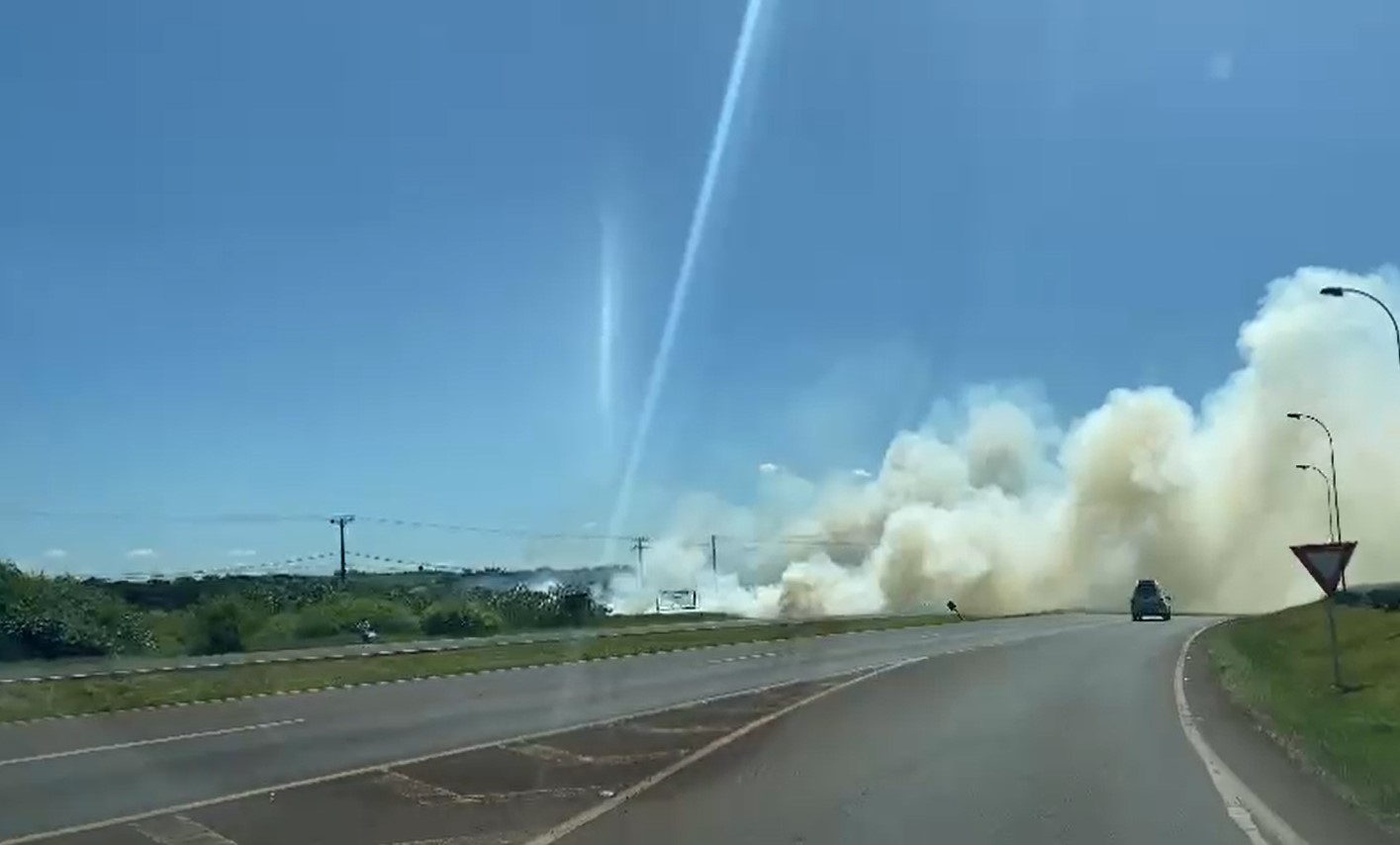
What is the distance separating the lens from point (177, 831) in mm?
12281

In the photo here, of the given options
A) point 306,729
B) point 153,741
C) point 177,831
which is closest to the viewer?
point 177,831

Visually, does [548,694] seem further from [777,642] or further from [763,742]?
[777,642]

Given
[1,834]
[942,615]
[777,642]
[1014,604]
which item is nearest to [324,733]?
[1,834]

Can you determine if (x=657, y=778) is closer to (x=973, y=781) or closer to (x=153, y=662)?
(x=973, y=781)

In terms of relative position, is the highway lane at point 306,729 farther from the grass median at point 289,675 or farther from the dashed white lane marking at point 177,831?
the grass median at point 289,675

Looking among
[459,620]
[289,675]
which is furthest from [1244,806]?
[459,620]

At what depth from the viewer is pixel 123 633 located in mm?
55812

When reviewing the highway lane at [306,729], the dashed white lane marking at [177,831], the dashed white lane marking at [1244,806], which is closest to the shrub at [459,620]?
the highway lane at [306,729]

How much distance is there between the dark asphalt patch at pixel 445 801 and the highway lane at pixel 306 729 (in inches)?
32.2

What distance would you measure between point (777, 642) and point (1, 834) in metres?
37.7

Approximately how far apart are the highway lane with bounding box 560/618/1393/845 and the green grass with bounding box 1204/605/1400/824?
17.5 inches

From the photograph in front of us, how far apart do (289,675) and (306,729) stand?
1428 centimetres

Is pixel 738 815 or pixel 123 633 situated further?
pixel 123 633

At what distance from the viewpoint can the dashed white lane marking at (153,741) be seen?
60.2 ft
